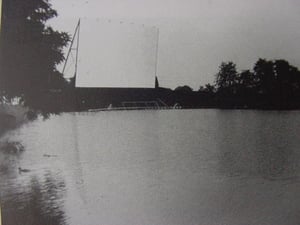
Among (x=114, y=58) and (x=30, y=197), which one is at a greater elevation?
(x=114, y=58)

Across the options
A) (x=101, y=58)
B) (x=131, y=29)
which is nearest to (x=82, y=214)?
(x=101, y=58)

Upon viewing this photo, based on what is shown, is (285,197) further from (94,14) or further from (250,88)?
(94,14)

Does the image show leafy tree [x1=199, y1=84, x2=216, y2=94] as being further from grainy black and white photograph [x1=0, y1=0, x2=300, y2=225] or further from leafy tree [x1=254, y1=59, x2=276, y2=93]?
leafy tree [x1=254, y1=59, x2=276, y2=93]

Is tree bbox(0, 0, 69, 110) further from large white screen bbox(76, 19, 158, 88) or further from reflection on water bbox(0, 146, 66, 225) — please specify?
reflection on water bbox(0, 146, 66, 225)

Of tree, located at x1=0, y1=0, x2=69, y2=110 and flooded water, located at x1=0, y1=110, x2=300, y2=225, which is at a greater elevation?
tree, located at x1=0, y1=0, x2=69, y2=110

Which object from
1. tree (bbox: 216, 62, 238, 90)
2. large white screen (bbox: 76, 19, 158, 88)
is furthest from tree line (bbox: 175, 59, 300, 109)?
large white screen (bbox: 76, 19, 158, 88)

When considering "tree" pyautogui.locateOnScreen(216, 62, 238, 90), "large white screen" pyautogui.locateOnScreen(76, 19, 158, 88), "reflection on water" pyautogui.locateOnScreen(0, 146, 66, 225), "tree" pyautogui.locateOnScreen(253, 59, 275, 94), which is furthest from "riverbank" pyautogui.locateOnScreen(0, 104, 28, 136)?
"tree" pyautogui.locateOnScreen(253, 59, 275, 94)

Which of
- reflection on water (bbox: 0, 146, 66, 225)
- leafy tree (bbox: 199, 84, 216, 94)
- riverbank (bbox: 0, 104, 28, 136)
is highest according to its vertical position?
leafy tree (bbox: 199, 84, 216, 94)

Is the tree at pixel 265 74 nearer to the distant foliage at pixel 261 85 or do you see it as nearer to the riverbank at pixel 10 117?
the distant foliage at pixel 261 85

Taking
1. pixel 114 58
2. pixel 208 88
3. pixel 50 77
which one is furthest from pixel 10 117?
pixel 208 88

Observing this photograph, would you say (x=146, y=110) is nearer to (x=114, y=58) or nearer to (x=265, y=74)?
(x=114, y=58)
